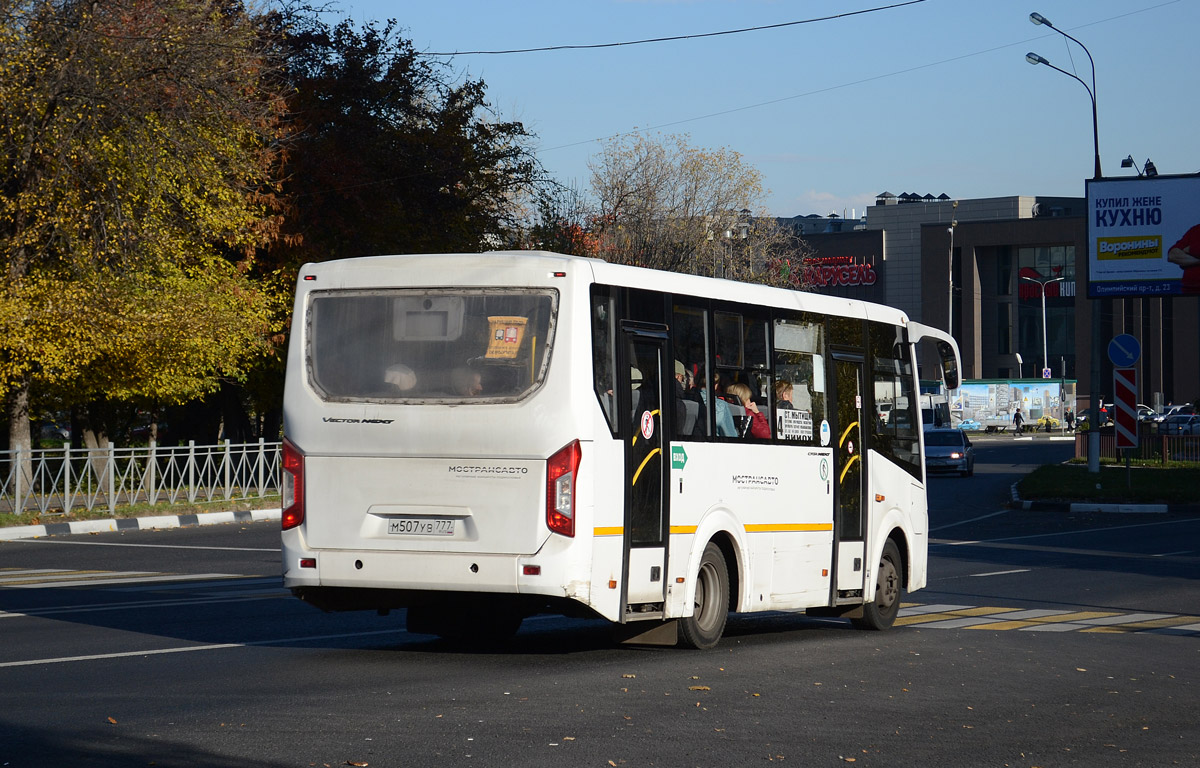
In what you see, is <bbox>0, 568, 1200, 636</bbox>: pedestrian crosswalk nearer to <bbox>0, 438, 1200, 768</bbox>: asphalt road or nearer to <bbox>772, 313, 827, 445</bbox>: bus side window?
<bbox>0, 438, 1200, 768</bbox>: asphalt road

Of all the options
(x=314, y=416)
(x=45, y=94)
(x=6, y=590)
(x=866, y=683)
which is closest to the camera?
(x=866, y=683)

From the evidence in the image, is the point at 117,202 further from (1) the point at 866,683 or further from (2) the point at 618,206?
(2) the point at 618,206

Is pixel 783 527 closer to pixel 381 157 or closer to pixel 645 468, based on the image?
pixel 645 468

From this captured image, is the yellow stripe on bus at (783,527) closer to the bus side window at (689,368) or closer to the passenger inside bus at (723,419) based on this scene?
the passenger inside bus at (723,419)

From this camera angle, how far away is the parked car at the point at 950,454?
43.1 meters

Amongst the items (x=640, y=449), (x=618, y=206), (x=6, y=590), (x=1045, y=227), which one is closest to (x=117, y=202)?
(x=6, y=590)

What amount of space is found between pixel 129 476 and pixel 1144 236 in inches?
1013

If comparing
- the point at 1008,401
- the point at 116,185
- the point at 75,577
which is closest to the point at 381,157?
the point at 116,185

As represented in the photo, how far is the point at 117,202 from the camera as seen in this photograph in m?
26.3

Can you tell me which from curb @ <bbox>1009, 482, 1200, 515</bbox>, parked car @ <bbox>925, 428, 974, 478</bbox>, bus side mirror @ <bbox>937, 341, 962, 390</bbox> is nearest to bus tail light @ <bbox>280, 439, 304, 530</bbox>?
bus side mirror @ <bbox>937, 341, 962, 390</bbox>

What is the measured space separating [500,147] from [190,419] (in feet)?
37.5

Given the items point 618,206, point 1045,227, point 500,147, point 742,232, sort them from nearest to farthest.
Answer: point 500,147, point 618,206, point 742,232, point 1045,227

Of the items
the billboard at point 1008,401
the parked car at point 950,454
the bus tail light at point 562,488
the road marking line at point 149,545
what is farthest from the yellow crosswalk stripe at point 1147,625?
the billboard at point 1008,401

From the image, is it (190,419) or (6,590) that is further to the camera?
(190,419)
